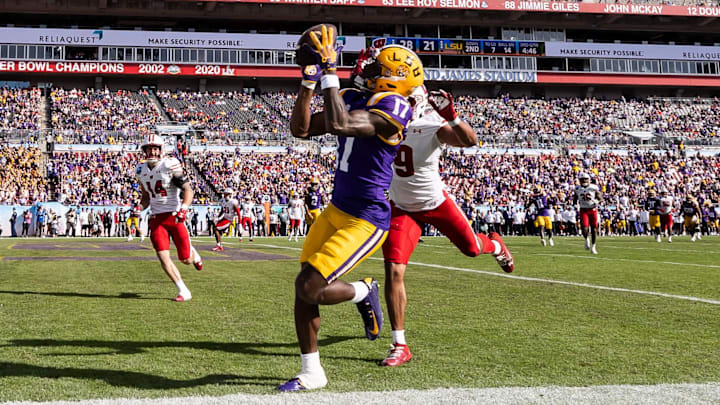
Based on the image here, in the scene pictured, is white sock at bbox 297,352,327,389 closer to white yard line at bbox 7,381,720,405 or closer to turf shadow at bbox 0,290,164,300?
white yard line at bbox 7,381,720,405

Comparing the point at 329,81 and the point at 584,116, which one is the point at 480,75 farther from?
the point at 329,81

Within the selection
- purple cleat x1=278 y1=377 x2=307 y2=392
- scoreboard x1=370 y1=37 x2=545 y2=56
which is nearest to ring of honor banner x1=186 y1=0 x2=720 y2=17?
scoreboard x1=370 y1=37 x2=545 y2=56

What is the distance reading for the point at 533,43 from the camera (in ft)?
180

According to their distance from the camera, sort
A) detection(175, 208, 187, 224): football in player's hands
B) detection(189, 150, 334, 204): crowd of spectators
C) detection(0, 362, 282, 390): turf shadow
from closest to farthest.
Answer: detection(0, 362, 282, 390): turf shadow → detection(175, 208, 187, 224): football in player's hands → detection(189, 150, 334, 204): crowd of spectators

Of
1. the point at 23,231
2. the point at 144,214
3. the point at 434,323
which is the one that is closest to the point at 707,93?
the point at 144,214

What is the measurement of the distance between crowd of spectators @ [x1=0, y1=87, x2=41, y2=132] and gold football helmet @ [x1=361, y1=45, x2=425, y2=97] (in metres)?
39.0

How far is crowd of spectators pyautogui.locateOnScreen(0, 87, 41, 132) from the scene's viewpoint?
39.0 meters

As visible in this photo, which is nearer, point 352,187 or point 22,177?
point 352,187

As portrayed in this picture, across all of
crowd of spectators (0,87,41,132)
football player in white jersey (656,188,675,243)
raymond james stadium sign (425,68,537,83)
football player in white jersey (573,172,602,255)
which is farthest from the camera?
raymond james stadium sign (425,68,537,83)

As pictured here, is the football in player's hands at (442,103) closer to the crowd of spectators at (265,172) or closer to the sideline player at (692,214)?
the sideline player at (692,214)

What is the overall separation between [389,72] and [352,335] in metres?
2.24

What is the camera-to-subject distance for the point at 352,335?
495 cm

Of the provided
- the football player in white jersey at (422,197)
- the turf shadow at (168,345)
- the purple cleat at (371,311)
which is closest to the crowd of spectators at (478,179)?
the football player in white jersey at (422,197)

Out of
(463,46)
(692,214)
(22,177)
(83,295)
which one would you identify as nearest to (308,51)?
(83,295)
